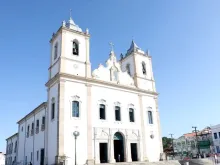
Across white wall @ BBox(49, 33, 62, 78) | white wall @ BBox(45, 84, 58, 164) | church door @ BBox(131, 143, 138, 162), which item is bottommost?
church door @ BBox(131, 143, 138, 162)

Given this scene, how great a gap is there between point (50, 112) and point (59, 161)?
5.49 metres

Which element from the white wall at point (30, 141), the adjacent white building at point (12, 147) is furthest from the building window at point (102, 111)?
the adjacent white building at point (12, 147)

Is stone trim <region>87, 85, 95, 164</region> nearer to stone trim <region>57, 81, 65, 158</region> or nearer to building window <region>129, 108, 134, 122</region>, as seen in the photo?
stone trim <region>57, 81, 65, 158</region>

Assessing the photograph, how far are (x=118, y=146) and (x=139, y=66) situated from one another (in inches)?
431

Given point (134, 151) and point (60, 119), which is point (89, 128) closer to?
point (60, 119)

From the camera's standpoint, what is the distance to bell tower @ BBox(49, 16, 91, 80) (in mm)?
24062

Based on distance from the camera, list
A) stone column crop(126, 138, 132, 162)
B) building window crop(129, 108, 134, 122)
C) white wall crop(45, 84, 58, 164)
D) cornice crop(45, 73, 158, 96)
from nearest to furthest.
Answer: white wall crop(45, 84, 58, 164) → cornice crop(45, 73, 158, 96) → stone column crop(126, 138, 132, 162) → building window crop(129, 108, 134, 122)

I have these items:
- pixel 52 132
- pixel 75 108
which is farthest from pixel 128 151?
pixel 52 132

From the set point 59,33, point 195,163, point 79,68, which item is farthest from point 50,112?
point 195,163

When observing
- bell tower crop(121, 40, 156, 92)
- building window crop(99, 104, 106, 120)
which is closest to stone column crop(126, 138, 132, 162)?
building window crop(99, 104, 106, 120)

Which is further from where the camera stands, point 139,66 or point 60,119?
point 139,66

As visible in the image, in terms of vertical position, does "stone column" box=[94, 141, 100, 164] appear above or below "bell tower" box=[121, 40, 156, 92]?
below

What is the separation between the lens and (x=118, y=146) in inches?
1019

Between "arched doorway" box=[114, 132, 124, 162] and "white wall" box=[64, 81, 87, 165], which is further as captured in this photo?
"arched doorway" box=[114, 132, 124, 162]
